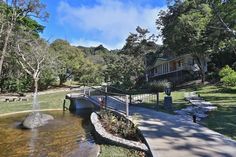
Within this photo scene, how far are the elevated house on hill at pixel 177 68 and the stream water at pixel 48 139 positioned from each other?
80.9 feet

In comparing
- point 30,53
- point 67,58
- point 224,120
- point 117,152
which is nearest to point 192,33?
point 30,53

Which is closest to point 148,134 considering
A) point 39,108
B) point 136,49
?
point 39,108

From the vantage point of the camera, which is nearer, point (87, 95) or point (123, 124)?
point (123, 124)

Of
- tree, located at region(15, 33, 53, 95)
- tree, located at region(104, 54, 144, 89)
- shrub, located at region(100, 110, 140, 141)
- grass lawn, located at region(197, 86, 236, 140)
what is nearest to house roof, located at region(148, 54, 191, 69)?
tree, located at region(104, 54, 144, 89)

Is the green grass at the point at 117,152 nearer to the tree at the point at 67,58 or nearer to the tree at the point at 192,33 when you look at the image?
the tree at the point at 192,33

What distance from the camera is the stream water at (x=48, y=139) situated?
11.9 m

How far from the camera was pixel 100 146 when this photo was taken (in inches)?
451

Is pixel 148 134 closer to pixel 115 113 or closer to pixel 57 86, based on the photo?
pixel 115 113

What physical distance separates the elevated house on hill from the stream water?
80.9ft

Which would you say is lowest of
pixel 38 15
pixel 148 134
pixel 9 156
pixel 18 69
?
pixel 9 156

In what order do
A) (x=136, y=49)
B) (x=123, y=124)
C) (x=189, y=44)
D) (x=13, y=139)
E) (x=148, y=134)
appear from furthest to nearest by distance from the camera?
(x=136, y=49), (x=189, y=44), (x=13, y=139), (x=123, y=124), (x=148, y=134)

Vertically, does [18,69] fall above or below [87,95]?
above

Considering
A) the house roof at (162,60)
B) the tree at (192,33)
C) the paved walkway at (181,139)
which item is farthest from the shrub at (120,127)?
the house roof at (162,60)

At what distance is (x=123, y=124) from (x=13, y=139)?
5528 millimetres
